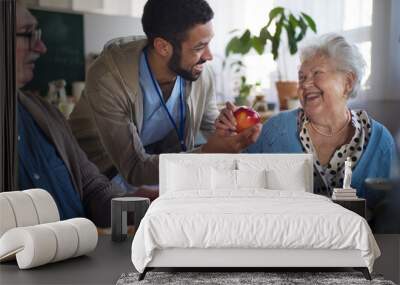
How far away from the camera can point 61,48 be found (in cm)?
778

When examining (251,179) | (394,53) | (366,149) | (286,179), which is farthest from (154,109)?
(394,53)

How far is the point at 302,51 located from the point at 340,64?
16.7 inches

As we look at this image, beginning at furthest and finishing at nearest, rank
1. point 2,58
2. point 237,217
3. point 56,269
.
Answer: point 2,58
point 56,269
point 237,217

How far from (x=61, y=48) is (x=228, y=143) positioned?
6.78 ft

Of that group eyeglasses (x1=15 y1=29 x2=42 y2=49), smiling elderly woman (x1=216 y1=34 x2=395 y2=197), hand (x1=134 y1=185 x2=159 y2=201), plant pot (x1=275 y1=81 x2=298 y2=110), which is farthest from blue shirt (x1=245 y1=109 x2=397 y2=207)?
eyeglasses (x1=15 y1=29 x2=42 y2=49)

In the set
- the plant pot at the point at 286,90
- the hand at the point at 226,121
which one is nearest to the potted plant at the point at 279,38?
the plant pot at the point at 286,90

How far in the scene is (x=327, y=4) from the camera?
7.67 m

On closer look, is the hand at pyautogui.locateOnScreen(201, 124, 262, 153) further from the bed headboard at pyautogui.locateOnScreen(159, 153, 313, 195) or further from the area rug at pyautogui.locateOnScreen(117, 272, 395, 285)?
the area rug at pyautogui.locateOnScreen(117, 272, 395, 285)

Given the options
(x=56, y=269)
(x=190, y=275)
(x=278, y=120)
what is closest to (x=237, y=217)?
(x=190, y=275)

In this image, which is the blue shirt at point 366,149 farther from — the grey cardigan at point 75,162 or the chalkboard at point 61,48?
the chalkboard at point 61,48

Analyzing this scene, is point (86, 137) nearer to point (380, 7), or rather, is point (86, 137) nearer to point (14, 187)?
point (14, 187)

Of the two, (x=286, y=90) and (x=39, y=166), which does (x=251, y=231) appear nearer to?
(x=286, y=90)

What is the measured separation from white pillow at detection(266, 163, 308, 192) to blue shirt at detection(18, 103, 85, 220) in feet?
7.15

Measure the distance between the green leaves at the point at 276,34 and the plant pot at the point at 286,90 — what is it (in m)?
0.29
